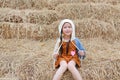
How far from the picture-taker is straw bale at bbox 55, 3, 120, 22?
17.4 ft

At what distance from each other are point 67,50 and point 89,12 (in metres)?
1.67

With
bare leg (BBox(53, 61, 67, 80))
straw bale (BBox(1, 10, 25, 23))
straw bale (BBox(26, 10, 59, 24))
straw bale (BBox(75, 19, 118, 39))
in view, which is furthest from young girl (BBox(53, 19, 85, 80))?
straw bale (BBox(1, 10, 25, 23))

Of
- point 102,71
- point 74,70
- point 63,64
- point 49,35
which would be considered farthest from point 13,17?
point 102,71

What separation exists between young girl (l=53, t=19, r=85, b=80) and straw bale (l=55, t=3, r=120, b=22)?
1.48 metres

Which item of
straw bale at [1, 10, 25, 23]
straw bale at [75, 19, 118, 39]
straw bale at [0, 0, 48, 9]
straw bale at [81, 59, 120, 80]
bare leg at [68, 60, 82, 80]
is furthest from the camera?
straw bale at [0, 0, 48, 9]

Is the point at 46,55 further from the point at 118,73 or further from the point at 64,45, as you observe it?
the point at 118,73

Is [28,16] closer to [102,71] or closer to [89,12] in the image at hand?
[89,12]

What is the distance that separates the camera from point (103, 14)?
5.32 meters

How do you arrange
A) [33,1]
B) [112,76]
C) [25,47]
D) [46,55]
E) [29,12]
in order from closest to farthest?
[112,76], [46,55], [25,47], [29,12], [33,1]

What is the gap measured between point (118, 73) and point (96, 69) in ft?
Answer: 0.88

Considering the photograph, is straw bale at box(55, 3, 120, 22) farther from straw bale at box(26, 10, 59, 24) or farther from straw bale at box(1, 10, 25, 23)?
straw bale at box(1, 10, 25, 23)

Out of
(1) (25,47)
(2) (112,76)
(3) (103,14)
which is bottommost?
(2) (112,76)

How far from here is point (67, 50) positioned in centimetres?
384

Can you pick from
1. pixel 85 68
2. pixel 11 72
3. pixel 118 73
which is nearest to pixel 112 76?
pixel 118 73
